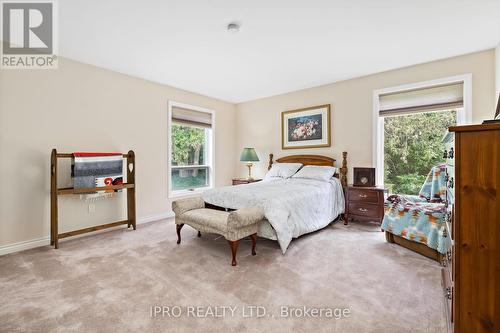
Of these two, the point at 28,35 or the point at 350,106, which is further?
the point at 350,106

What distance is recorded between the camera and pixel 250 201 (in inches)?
115

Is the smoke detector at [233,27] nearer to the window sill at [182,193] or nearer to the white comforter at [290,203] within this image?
the white comforter at [290,203]

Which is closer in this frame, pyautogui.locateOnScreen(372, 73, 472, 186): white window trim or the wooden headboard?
pyautogui.locateOnScreen(372, 73, 472, 186): white window trim

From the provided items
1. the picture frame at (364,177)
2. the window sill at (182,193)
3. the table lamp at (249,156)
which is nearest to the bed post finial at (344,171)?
the picture frame at (364,177)

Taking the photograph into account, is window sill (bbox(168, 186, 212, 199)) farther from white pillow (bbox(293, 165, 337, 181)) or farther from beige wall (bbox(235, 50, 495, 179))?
white pillow (bbox(293, 165, 337, 181))

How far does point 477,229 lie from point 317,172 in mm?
2914

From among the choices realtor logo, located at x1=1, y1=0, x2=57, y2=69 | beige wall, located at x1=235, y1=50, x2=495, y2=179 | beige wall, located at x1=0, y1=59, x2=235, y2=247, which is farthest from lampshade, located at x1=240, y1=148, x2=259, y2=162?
realtor logo, located at x1=1, y1=0, x2=57, y2=69

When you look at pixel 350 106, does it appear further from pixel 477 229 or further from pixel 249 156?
pixel 477 229

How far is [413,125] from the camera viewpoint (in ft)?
12.3

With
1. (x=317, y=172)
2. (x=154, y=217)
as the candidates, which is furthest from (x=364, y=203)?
(x=154, y=217)

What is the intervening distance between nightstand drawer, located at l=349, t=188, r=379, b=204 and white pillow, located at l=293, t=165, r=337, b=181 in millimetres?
427

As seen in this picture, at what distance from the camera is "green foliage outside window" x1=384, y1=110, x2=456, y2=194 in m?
3.55

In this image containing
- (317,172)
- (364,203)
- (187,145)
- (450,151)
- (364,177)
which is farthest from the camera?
(187,145)

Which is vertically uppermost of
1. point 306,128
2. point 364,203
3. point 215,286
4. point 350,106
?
point 350,106
